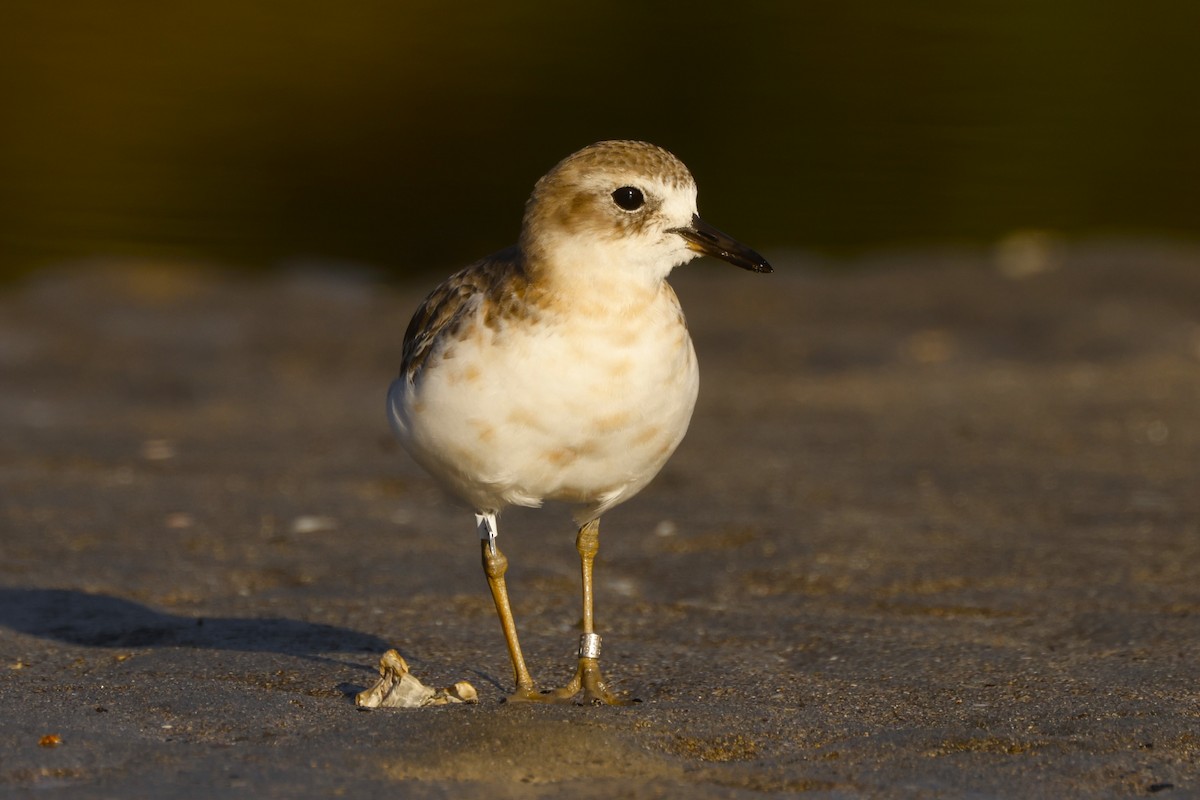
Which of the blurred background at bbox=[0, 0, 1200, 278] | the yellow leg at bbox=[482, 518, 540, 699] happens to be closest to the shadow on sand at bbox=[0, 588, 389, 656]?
the yellow leg at bbox=[482, 518, 540, 699]

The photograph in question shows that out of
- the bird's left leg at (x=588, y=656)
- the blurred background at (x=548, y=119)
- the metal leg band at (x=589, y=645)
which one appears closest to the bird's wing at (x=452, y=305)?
the bird's left leg at (x=588, y=656)

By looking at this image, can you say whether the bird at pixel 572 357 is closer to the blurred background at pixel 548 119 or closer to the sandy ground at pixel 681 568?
the sandy ground at pixel 681 568

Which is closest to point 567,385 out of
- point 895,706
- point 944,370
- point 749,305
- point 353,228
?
point 895,706

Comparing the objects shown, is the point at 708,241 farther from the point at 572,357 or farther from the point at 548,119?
the point at 548,119

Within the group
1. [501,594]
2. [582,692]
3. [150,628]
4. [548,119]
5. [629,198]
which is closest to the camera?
[629,198]

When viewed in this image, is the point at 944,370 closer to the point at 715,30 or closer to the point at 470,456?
the point at 470,456

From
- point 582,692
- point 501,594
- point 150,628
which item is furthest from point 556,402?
point 150,628
